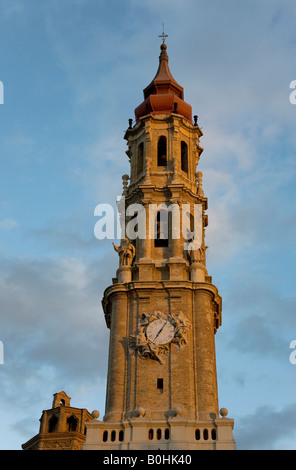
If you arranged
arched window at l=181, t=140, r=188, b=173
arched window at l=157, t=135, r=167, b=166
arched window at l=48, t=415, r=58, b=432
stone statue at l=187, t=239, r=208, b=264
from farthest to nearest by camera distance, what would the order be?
arched window at l=157, t=135, r=167, b=166 → arched window at l=181, t=140, r=188, b=173 → arched window at l=48, t=415, r=58, b=432 → stone statue at l=187, t=239, r=208, b=264

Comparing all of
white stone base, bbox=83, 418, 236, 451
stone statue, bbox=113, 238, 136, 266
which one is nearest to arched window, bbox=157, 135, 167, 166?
stone statue, bbox=113, 238, 136, 266

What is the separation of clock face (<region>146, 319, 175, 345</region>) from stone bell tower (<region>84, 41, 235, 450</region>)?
7cm

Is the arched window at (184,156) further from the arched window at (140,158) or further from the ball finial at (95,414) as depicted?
the ball finial at (95,414)

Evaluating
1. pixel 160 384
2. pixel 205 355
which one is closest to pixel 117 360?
pixel 160 384

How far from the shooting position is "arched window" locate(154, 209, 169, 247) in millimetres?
59156

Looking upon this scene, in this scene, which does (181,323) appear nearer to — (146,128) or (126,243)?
(126,243)

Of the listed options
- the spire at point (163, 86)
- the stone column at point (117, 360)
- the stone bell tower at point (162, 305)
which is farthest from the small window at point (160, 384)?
the spire at point (163, 86)

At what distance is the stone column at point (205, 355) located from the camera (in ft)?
164

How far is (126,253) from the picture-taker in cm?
5794

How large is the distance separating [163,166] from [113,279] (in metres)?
10.7

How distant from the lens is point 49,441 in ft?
200

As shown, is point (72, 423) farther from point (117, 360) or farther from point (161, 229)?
point (161, 229)

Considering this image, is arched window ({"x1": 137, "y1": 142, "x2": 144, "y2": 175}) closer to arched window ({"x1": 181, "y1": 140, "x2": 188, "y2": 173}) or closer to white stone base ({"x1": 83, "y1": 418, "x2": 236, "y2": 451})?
arched window ({"x1": 181, "y1": 140, "x2": 188, "y2": 173})

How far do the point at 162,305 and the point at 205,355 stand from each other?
474cm
